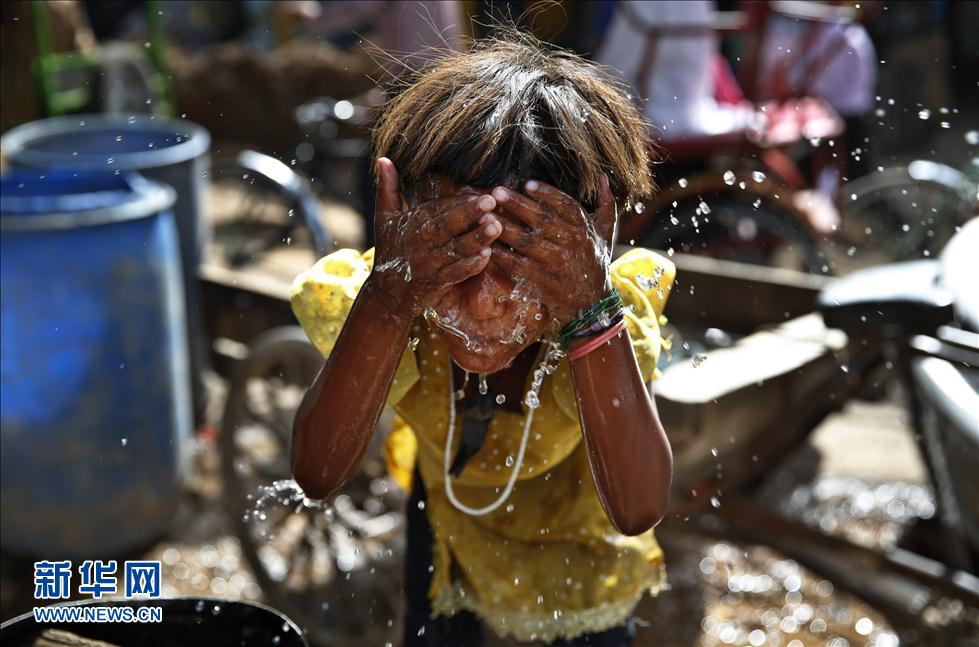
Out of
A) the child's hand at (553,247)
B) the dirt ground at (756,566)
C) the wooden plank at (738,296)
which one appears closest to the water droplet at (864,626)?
the dirt ground at (756,566)

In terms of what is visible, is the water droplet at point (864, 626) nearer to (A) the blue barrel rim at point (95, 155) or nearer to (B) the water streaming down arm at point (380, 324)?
(B) the water streaming down arm at point (380, 324)

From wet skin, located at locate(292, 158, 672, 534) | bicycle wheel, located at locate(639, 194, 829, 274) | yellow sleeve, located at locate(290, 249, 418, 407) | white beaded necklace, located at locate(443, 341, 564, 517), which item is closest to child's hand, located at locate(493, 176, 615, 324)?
wet skin, located at locate(292, 158, 672, 534)

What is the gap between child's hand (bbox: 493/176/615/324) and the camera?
1375 mm

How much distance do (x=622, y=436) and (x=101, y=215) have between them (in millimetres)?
2162

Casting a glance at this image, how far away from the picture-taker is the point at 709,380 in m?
2.59

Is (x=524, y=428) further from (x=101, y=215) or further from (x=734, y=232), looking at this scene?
(x=734, y=232)

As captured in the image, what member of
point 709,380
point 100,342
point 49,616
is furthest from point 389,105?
point 100,342

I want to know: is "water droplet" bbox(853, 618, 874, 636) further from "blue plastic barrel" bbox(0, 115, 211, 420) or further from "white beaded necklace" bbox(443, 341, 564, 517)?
"blue plastic barrel" bbox(0, 115, 211, 420)

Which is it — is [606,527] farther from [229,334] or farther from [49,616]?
[229,334]

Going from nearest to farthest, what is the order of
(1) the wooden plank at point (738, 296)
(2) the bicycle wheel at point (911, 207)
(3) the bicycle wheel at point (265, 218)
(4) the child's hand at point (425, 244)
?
(4) the child's hand at point (425, 244) < (1) the wooden plank at point (738, 296) < (3) the bicycle wheel at point (265, 218) < (2) the bicycle wheel at point (911, 207)

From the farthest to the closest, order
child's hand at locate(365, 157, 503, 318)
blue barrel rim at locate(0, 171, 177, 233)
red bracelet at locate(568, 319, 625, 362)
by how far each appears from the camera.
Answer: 1. blue barrel rim at locate(0, 171, 177, 233)
2. red bracelet at locate(568, 319, 625, 362)
3. child's hand at locate(365, 157, 503, 318)

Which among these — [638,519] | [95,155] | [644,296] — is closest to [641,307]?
[644,296]

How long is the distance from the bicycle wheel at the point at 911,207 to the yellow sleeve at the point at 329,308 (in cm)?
329

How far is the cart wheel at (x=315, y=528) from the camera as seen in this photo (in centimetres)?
303
